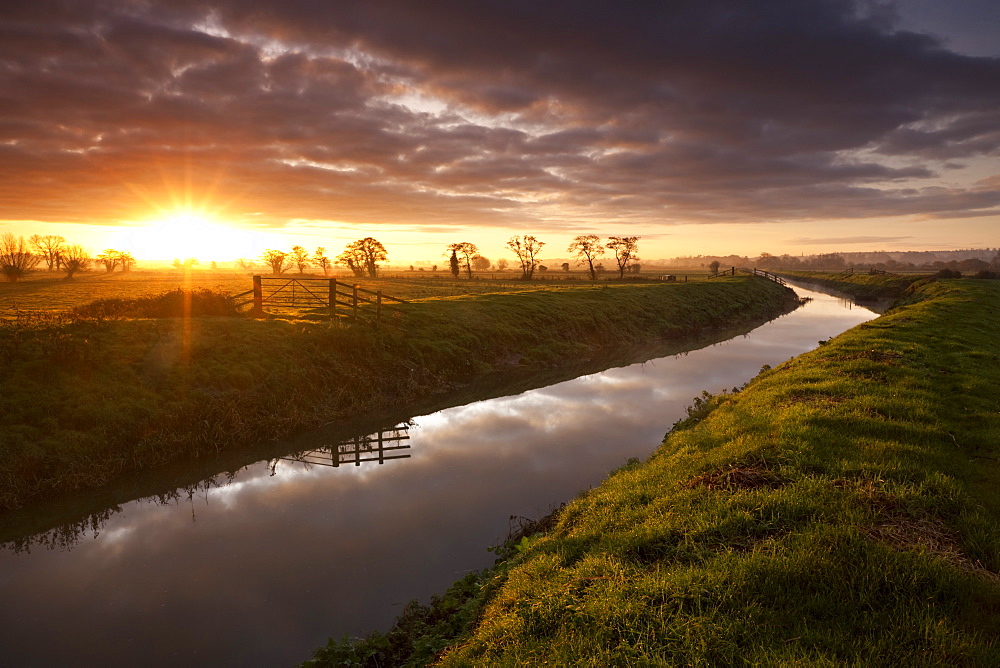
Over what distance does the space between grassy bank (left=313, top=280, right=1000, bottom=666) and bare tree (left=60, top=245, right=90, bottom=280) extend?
326ft

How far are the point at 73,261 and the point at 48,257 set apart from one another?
95.0 ft

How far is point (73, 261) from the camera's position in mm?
78688

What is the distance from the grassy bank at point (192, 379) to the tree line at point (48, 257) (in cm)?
6617

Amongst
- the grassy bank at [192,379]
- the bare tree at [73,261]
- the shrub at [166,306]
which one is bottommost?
the grassy bank at [192,379]

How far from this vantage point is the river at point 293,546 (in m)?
8.20

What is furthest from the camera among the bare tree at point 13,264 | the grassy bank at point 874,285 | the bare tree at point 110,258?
the bare tree at point 110,258

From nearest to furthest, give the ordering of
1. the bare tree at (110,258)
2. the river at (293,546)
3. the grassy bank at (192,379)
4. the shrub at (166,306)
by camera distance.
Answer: the river at (293,546) → the grassy bank at (192,379) → the shrub at (166,306) → the bare tree at (110,258)

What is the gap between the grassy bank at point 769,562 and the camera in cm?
479

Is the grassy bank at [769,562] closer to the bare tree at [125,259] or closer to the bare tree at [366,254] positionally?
the bare tree at [366,254]

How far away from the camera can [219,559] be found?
1039 centimetres

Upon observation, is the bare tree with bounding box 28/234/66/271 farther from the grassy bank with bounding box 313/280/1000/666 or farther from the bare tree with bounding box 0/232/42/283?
the grassy bank with bounding box 313/280/1000/666

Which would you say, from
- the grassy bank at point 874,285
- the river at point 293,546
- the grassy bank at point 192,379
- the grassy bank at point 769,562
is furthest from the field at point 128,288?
the grassy bank at point 874,285

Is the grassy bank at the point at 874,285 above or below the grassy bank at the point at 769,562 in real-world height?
above

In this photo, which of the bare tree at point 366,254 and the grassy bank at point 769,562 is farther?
the bare tree at point 366,254
